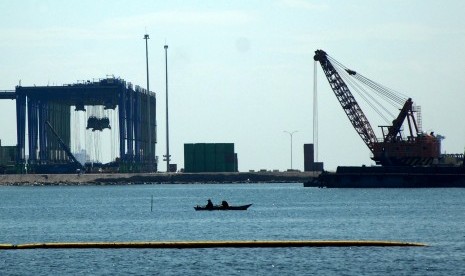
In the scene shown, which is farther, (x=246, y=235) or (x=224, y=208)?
(x=224, y=208)

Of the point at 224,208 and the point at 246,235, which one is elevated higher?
the point at 224,208

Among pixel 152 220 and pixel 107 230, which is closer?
pixel 107 230

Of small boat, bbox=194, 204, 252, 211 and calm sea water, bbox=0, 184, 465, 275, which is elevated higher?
small boat, bbox=194, 204, 252, 211

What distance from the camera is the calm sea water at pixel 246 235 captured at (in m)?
74.3

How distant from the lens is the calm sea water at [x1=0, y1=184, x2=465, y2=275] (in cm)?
7429

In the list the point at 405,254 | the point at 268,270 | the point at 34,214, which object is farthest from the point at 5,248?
the point at 34,214

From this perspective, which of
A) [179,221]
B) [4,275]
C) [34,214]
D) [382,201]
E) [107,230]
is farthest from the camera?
[382,201]

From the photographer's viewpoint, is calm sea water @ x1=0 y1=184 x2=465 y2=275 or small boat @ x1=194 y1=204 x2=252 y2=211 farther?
small boat @ x1=194 y1=204 x2=252 y2=211

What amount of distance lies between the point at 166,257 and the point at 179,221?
147 ft

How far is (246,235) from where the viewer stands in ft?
334

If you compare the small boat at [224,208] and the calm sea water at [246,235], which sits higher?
the small boat at [224,208]

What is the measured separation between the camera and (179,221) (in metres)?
125

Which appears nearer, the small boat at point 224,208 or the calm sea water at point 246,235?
the calm sea water at point 246,235

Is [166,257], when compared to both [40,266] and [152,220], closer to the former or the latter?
[40,266]
